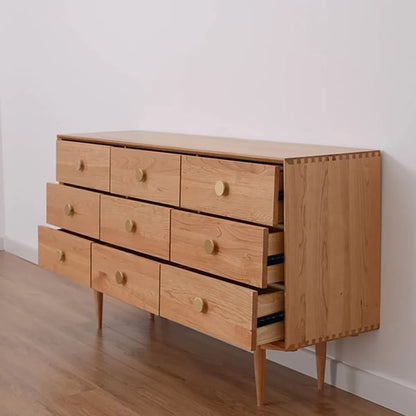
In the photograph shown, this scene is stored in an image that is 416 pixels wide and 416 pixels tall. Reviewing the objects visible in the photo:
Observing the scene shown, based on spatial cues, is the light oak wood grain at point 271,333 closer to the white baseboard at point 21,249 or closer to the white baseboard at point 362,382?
the white baseboard at point 362,382

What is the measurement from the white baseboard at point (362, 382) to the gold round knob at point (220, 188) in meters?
0.64

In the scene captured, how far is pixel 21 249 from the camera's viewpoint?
422 centimetres

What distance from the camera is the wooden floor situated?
232 cm

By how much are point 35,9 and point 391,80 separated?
222 centimetres

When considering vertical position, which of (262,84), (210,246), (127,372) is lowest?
(127,372)

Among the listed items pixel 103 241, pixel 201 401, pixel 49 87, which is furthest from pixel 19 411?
pixel 49 87

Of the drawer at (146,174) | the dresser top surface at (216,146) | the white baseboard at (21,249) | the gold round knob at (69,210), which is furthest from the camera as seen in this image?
the white baseboard at (21,249)

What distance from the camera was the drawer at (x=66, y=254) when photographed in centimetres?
283

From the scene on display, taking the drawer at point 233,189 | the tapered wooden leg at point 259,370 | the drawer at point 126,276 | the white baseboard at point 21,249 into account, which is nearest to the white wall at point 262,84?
the white baseboard at point 21,249

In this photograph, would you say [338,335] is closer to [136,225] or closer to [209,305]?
[209,305]

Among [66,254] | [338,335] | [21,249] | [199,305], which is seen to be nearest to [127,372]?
[199,305]

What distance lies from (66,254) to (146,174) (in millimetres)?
549

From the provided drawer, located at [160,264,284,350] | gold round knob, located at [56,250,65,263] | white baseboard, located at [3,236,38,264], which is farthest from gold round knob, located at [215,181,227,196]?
white baseboard, located at [3,236,38,264]

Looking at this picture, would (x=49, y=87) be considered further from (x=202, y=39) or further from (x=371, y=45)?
(x=371, y=45)
